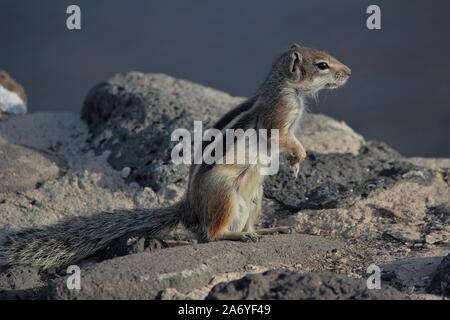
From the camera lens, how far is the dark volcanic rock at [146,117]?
7906mm

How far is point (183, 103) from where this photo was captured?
880 cm

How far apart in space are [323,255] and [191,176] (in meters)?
1.18

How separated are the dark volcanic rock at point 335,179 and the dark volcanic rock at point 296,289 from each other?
2.48m

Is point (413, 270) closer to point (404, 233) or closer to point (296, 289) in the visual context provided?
point (404, 233)

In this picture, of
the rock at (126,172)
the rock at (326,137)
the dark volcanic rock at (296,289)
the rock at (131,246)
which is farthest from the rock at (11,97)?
the dark volcanic rock at (296,289)

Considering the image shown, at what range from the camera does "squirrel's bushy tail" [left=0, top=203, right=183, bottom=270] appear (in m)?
6.35

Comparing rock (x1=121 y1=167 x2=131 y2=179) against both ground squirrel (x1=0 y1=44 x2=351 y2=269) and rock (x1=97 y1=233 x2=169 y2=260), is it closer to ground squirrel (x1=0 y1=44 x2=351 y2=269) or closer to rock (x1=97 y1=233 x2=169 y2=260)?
ground squirrel (x1=0 y1=44 x2=351 y2=269)

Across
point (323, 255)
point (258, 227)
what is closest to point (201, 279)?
point (323, 255)

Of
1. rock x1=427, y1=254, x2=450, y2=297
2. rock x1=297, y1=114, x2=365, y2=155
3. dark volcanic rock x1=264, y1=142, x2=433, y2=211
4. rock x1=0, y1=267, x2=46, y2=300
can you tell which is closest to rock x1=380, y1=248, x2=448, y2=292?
rock x1=427, y1=254, x2=450, y2=297

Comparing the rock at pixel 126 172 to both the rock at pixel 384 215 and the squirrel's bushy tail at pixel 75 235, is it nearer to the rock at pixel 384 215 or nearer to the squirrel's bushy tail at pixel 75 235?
the squirrel's bushy tail at pixel 75 235

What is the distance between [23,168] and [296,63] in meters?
2.82
